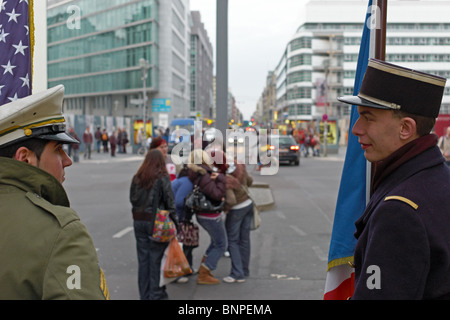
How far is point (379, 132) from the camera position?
1.82m

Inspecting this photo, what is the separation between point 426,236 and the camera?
1523mm

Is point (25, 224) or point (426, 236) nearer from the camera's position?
point (25, 224)

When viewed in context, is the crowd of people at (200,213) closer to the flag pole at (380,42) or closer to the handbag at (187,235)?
the handbag at (187,235)

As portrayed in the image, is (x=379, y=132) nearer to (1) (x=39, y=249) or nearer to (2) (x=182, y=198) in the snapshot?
(1) (x=39, y=249)

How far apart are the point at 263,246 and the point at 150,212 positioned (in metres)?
3.30

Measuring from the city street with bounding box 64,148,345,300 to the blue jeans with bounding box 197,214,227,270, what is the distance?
0.33 meters

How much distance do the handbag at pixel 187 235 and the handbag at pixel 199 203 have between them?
0.34 m

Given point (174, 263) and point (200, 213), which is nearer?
point (174, 263)

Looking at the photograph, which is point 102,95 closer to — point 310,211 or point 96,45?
point 96,45

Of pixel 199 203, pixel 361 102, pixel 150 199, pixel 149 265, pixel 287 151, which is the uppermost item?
pixel 361 102

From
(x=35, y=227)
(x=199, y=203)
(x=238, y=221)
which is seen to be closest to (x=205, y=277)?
(x=238, y=221)

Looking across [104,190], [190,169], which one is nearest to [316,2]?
[104,190]

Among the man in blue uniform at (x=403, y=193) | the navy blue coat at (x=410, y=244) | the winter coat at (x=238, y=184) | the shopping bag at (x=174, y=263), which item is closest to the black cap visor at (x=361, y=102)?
the man in blue uniform at (x=403, y=193)
